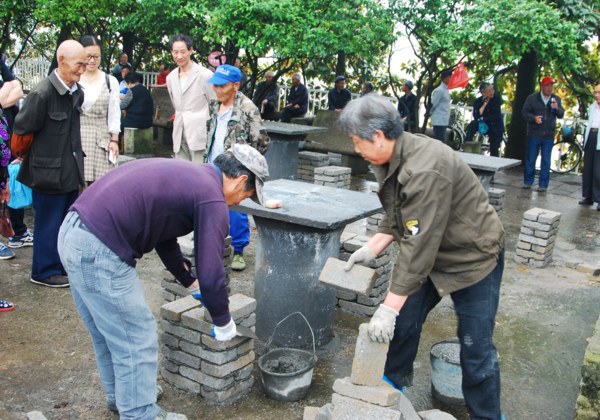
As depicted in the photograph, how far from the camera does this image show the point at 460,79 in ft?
35.3

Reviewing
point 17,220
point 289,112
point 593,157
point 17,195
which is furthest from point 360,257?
point 289,112

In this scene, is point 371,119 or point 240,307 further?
point 240,307

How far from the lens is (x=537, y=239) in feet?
19.5

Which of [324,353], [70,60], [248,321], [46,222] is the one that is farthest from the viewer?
[46,222]

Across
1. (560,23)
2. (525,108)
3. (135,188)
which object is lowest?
(135,188)

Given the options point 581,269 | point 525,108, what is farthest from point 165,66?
point 581,269

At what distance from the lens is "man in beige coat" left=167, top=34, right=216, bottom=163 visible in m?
5.23

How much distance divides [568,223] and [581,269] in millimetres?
2189

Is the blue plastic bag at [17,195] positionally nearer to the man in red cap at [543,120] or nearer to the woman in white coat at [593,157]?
the woman in white coat at [593,157]

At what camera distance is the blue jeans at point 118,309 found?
2404mm

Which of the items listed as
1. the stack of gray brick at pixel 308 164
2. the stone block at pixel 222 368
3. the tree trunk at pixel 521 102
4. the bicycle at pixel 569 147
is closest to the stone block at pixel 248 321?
the stone block at pixel 222 368

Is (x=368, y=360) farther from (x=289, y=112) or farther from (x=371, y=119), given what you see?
(x=289, y=112)

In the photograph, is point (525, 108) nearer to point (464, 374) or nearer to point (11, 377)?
point (464, 374)

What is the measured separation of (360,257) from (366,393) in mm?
715
